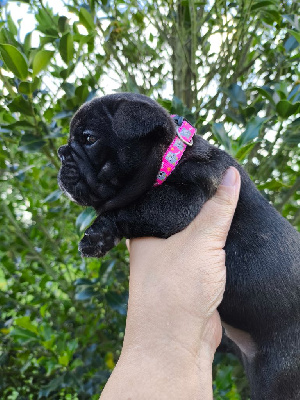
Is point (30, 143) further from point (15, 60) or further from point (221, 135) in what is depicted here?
point (221, 135)

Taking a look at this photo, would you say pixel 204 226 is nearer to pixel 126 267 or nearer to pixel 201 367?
pixel 201 367

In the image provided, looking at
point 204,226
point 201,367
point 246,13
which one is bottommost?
point 201,367

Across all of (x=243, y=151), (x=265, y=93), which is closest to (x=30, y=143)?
(x=243, y=151)

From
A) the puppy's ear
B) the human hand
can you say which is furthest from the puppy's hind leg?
the puppy's ear

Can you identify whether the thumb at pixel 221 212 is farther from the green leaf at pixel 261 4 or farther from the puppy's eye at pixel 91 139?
the green leaf at pixel 261 4

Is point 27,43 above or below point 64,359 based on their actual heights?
above

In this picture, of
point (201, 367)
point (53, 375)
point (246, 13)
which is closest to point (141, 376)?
point (201, 367)

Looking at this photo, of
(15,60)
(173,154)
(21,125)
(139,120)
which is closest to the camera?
(139,120)

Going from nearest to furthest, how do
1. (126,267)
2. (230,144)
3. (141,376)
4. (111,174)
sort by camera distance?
(141,376) < (111,174) < (230,144) < (126,267)
